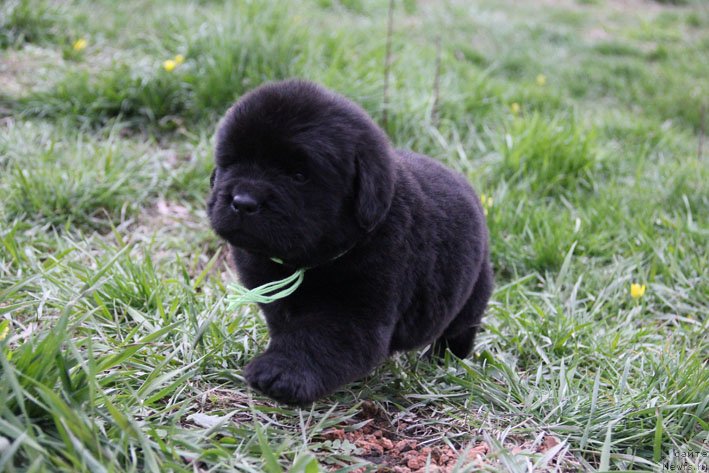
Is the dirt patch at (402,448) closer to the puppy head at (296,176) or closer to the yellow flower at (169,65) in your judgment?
the puppy head at (296,176)

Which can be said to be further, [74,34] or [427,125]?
[74,34]

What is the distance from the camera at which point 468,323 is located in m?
3.44

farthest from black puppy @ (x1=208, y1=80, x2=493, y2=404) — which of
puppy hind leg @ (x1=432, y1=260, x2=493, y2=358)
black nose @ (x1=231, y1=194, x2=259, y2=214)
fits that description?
puppy hind leg @ (x1=432, y1=260, x2=493, y2=358)

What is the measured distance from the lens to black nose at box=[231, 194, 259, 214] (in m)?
2.41

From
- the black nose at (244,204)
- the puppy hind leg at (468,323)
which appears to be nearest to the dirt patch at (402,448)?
the puppy hind leg at (468,323)

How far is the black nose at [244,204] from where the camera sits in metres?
2.41

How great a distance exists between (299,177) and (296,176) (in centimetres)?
1

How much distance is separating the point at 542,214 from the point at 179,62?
306 centimetres

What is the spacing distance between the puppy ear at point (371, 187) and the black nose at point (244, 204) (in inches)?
15.3

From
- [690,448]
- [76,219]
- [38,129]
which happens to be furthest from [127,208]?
[690,448]

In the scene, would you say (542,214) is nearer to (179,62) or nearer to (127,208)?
(127,208)

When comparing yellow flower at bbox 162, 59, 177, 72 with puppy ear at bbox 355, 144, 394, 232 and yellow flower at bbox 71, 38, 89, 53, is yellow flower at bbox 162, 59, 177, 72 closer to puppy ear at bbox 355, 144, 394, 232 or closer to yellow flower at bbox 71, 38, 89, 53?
yellow flower at bbox 71, 38, 89, 53

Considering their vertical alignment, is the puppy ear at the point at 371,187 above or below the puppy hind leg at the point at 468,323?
above

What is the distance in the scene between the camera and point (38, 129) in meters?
5.13
